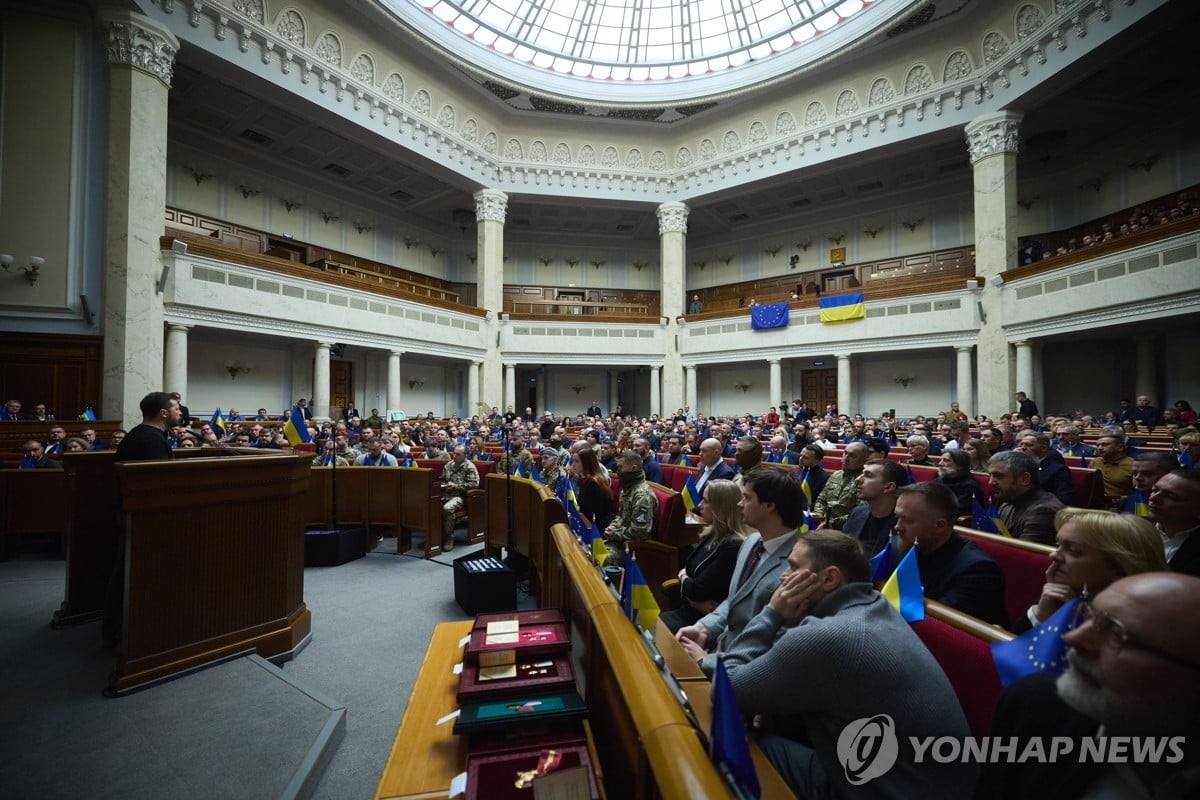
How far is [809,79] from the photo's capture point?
663 inches

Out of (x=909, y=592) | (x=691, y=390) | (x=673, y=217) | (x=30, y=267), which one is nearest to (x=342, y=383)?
(x=30, y=267)

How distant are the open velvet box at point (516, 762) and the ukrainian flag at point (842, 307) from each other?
1691 cm

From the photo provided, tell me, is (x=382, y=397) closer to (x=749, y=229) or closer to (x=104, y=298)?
(x=104, y=298)

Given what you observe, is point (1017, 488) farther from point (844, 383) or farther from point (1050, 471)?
point (844, 383)

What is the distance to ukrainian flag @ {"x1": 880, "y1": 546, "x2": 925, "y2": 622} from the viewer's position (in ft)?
5.77

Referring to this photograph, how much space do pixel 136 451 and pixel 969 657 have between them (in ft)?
14.1

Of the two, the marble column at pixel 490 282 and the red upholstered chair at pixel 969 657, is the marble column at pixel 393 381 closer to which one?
the marble column at pixel 490 282

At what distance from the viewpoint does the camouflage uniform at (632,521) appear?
413cm

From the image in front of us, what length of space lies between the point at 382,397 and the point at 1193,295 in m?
20.1

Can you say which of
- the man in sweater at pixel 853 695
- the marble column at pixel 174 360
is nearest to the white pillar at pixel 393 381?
the marble column at pixel 174 360

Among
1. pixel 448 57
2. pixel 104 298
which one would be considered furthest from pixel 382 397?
pixel 448 57

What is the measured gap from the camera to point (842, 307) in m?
16.6

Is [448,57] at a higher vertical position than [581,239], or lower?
higher

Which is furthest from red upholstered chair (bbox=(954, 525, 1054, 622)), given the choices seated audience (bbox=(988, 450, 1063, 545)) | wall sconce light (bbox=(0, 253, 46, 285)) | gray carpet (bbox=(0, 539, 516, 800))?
wall sconce light (bbox=(0, 253, 46, 285))
